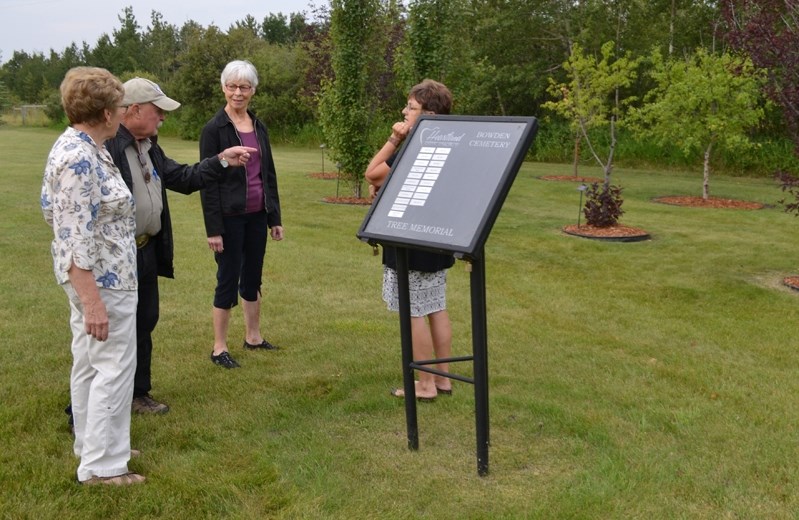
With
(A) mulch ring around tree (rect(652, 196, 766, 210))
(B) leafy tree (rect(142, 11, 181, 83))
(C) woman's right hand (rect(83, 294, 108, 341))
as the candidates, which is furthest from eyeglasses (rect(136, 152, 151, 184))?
(B) leafy tree (rect(142, 11, 181, 83))

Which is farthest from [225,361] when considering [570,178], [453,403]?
[570,178]

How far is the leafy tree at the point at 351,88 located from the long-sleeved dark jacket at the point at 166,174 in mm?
10007

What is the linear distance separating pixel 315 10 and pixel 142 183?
2145 cm

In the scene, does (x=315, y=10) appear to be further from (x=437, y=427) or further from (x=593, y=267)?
(x=437, y=427)

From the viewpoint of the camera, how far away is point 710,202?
16.3 m

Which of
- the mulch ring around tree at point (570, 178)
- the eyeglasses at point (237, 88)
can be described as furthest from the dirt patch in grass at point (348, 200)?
the eyeglasses at point (237, 88)

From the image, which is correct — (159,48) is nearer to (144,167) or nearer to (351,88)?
(351,88)

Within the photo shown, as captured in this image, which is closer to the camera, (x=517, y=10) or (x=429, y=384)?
(x=429, y=384)

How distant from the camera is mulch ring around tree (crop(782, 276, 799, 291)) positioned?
8.29 meters

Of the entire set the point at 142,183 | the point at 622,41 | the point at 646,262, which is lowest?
the point at 646,262

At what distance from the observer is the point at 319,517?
3465 mm

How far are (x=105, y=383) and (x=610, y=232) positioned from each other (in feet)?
30.4

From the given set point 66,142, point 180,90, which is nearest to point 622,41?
point 180,90

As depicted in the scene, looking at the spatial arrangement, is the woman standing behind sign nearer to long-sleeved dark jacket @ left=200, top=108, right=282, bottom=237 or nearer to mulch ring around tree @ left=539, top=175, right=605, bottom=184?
long-sleeved dark jacket @ left=200, top=108, right=282, bottom=237
